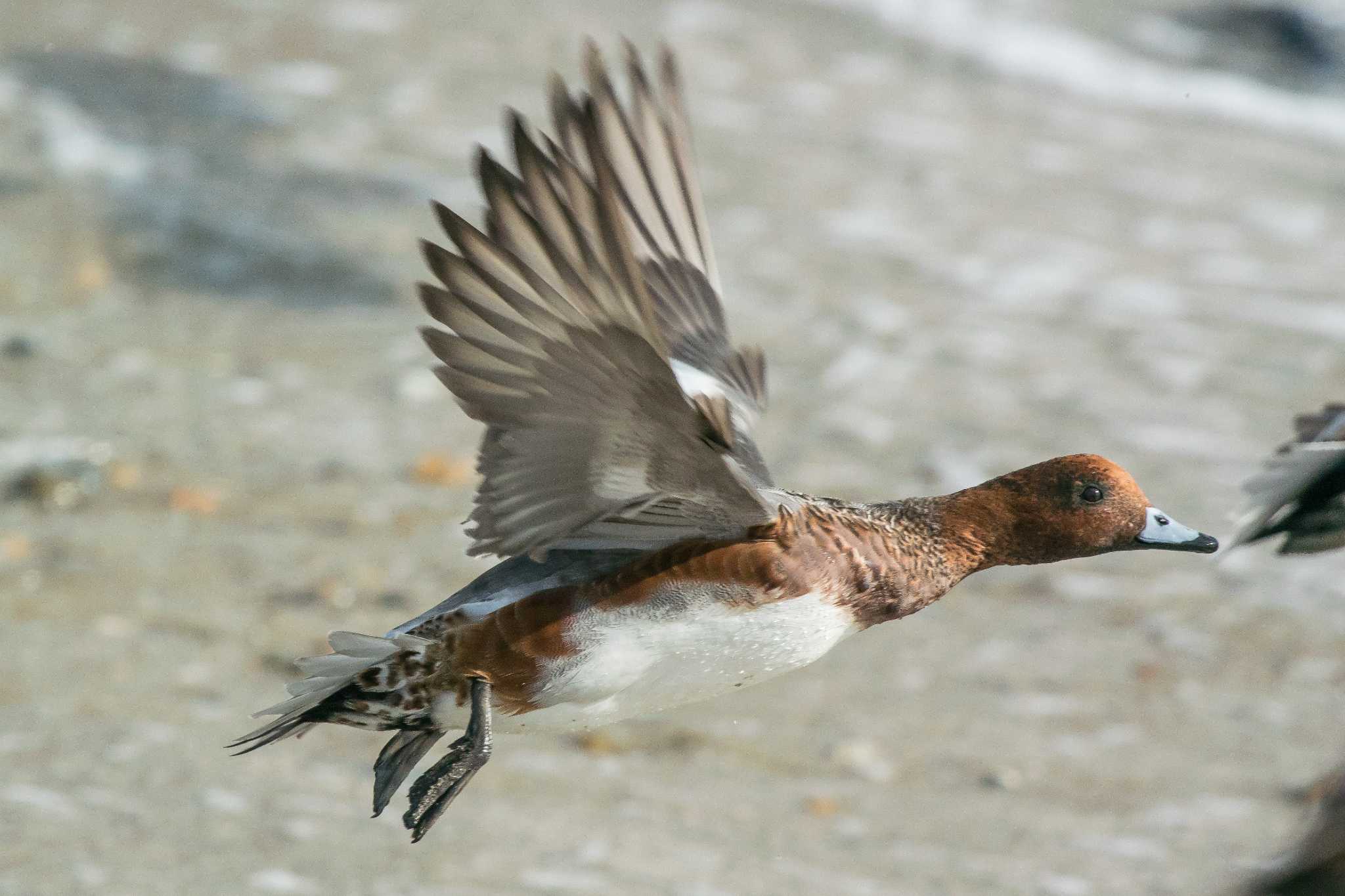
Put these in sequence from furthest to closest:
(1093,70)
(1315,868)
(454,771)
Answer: (1093,70)
(454,771)
(1315,868)

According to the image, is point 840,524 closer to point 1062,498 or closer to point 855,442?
point 1062,498

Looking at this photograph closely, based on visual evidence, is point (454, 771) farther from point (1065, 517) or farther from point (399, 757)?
point (1065, 517)

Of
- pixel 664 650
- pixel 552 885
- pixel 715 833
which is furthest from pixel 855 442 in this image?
pixel 664 650

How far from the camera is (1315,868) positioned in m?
2.05

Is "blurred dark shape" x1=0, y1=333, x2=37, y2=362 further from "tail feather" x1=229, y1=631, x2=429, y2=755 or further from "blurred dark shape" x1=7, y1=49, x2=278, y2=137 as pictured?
"tail feather" x1=229, y1=631, x2=429, y2=755

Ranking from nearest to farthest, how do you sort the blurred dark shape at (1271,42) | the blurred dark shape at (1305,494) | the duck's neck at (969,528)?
the duck's neck at (969,528)
the blurred dark shape at (1305,494)
the blurred dark shape at (1271,42)

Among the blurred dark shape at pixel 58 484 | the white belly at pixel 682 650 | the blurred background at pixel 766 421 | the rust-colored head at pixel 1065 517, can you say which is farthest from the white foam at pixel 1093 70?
the white belly at pixel 682 650

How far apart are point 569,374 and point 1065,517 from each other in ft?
3.47

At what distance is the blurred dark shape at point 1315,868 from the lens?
80.2 inches

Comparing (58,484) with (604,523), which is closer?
(604,523)

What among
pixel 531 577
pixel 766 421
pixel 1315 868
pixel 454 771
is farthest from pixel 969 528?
pixel 766 421

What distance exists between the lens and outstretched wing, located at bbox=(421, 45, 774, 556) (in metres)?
2.60

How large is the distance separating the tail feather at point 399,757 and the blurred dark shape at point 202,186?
11.3 ft

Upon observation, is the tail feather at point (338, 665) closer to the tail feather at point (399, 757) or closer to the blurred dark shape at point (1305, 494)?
the tail feather at point (399, 757)
